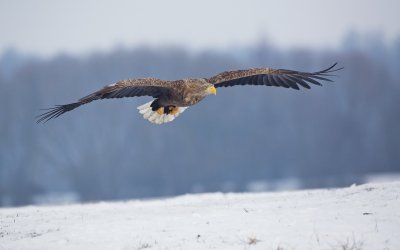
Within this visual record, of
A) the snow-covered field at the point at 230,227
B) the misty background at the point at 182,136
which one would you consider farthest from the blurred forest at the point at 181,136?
the snow-covered field at the point at 230,227

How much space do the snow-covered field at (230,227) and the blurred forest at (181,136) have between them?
26989mm

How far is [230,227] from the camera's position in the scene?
27.8ft

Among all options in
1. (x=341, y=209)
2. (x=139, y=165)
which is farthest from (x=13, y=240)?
(x=139, y=165)

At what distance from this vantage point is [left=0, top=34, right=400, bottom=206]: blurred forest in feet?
126

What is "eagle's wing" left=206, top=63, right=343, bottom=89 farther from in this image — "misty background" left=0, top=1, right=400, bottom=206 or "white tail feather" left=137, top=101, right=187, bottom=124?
"misty background" left=0, top=1, right=400, bottom=206

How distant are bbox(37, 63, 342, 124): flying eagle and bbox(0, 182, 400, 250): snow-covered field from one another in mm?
1847

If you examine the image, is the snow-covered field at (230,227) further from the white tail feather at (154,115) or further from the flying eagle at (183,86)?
the white tail feather at (154,115)

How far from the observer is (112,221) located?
9.29 m

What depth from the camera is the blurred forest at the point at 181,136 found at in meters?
38.5

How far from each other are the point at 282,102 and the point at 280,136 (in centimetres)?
319

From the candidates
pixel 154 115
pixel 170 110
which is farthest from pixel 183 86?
pixel 154 115

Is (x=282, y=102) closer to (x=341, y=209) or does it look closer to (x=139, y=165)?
(x=139, y=165)

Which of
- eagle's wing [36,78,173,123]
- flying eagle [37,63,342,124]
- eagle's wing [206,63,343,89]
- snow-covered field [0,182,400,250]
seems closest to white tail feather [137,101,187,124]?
flying eagle [37,63,342,124]

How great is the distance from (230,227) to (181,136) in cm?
3227
